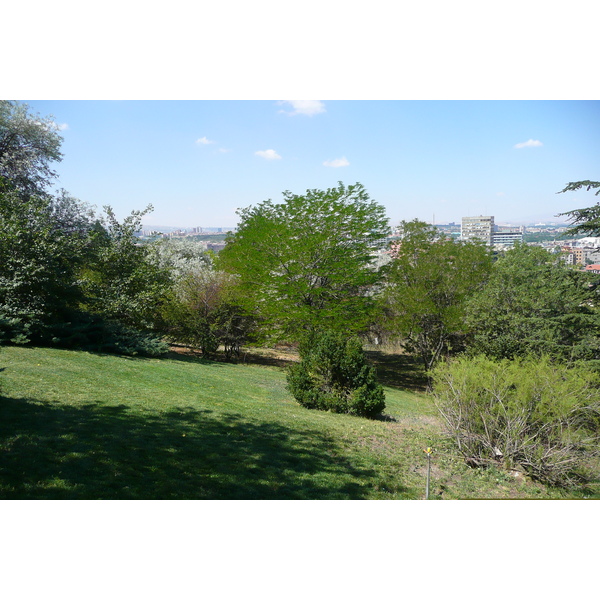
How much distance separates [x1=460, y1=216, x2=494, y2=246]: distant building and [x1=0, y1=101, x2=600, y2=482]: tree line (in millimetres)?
565

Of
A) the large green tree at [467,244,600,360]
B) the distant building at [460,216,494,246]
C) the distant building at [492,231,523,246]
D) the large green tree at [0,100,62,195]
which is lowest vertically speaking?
the large green tree at [467,244,600,360]

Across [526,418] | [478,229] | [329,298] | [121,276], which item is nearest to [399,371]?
[329,298]

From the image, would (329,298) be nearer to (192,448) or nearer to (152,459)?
(192,448)

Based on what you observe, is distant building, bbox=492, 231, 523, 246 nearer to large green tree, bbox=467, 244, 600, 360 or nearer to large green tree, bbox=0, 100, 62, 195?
large green tree, bbox=467, 244, 600, 360

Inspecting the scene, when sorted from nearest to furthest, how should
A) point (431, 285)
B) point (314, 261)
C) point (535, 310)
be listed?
point (535, 310) < point (314, 261) < point (431, 285)

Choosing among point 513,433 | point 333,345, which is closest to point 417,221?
point 333,345

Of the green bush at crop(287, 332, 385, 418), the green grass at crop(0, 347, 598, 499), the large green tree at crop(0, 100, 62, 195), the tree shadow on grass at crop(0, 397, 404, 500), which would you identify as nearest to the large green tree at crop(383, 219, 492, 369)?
the green bush at crop(287, 332, 385, 418)

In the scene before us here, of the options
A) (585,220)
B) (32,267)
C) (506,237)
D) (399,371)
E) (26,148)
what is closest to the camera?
(32,267)

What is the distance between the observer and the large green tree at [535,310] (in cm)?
759

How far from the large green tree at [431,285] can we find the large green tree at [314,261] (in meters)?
0.95

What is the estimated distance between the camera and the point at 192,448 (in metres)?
3.38

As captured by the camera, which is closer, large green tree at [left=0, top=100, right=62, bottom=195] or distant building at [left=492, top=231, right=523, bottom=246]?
distant building at [left=492, top=231, right=523, bottom=246]

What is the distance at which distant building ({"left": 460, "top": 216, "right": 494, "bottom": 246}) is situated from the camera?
8.17 m

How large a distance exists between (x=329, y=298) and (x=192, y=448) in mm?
6998
